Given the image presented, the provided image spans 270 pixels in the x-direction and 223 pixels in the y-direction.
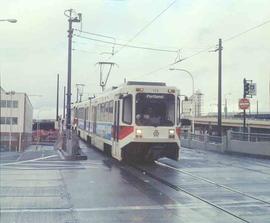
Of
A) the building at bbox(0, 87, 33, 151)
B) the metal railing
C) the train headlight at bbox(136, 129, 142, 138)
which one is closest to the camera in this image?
the building at bbox(0, 87, 33, 151)

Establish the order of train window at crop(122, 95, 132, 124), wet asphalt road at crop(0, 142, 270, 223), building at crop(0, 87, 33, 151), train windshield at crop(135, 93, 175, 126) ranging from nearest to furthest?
building at crop(0, 87, 33, 151), wet asphalt road at crop(0, 142, 270, 223), train windshield at crop(135, 93, 175, 126), train window at crop(122, 95, 132, 124)

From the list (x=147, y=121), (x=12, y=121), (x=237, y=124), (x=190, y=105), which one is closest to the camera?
(x=12, y=121)

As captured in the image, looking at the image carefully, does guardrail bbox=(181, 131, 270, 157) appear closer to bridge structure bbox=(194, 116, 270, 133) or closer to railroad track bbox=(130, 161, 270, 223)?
railroad track bbox=(130, 161, 270, 223)

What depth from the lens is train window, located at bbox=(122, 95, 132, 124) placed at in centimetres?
2197

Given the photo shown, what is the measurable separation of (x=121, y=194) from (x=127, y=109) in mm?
9370

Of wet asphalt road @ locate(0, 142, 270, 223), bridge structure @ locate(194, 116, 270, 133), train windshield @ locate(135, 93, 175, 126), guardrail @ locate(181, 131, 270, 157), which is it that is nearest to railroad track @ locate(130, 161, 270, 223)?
wet asphalt road @ locate(0, 142, 270, 223)

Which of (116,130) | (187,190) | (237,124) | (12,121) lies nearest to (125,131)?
(116,130)

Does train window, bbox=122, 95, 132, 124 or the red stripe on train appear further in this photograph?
train window, bbox=122, 95, 132, 124

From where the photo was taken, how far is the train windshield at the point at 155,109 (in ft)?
71.6

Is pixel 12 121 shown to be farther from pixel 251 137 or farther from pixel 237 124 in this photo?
pixel 237 124

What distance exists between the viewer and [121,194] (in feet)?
43.0

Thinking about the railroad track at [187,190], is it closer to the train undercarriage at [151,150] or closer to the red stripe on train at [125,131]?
the train undercarriage at [151,150]

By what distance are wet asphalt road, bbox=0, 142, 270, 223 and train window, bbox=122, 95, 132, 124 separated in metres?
1.97

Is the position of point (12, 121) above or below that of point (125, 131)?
above
